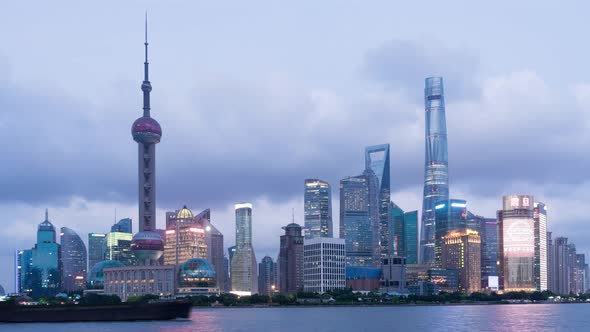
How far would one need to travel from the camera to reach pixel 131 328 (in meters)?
198

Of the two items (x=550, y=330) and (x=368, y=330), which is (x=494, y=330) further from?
(x=368, y=330)

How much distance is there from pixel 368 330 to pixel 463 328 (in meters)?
24.5

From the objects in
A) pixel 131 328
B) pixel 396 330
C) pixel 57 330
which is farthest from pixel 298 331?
pixel 57 330

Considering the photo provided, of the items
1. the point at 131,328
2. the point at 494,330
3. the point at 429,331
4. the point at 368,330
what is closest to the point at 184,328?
the point at 131,328

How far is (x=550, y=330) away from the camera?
196 m

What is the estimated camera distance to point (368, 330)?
642ft

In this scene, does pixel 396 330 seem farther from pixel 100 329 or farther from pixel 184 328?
pixel 100 329

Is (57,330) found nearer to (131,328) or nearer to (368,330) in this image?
(131,328)

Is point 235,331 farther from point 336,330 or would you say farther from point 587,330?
point 587,330

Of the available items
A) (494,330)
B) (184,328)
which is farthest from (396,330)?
(184,328)

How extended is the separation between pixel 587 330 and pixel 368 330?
175 ft

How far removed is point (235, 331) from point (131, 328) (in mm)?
26546

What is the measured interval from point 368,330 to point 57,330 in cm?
7700

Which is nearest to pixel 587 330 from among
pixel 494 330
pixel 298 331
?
pixel 494 330
